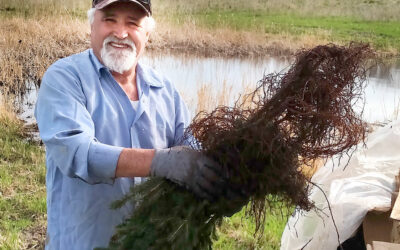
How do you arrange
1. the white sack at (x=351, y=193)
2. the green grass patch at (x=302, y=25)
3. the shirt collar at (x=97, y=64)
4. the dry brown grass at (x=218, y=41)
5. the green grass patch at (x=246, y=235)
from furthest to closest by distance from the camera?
1. the green grass patch at (x=302, y=25)
2. the dry brown grass at (x=218, y=41)
3. the green grass patch at (x=246, y=235)
4. the white sack at (x=351, y=193)
5. the shirt collar at (x=97, y=64)

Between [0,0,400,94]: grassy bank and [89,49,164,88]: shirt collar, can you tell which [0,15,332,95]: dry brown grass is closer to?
[0,0,400,94]: grassy bank

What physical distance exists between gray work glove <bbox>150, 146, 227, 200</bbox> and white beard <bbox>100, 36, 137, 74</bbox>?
1.89 feet

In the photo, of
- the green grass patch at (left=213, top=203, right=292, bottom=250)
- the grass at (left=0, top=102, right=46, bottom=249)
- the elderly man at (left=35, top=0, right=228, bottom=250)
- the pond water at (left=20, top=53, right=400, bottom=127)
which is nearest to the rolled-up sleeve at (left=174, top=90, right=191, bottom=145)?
the elderly man at (left=35, top=0, right=228, bottom=250)

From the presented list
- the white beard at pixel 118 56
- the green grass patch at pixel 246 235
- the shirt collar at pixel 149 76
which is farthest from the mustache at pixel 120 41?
the green grass patch at pixel 246 235

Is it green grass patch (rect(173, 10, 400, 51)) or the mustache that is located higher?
the mustache

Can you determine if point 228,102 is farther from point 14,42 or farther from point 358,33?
point 358,33

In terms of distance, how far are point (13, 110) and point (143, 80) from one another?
639cm

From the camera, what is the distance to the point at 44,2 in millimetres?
12961

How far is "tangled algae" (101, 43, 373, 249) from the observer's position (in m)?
1.67

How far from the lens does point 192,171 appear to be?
1683 millimetres

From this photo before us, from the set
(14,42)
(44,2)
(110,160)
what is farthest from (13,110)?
(110,160)

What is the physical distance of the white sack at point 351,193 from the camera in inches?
123

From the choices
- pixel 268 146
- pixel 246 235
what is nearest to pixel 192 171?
pixel 268 146

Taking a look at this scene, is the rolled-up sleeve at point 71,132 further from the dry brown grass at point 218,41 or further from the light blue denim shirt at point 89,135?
the dry brown grass at point 218,41
